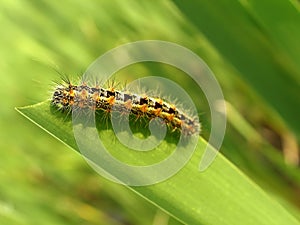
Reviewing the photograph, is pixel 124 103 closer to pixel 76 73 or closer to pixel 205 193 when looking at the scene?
pixel 205 193

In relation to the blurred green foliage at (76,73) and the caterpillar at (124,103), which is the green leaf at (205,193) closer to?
the caterpillar at (124,103)

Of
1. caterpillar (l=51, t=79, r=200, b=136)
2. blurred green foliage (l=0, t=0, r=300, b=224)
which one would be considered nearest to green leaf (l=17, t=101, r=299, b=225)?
caterpillar (l=51, t=79, r=200, b=136)

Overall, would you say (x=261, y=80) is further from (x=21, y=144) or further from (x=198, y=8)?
(x=21, y=144)

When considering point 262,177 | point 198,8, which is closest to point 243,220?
point 198,8

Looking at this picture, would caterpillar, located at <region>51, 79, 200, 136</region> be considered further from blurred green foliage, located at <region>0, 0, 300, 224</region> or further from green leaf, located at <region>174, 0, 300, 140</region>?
blurred green foliage, located at <region>0, 0, 300, 224</region>

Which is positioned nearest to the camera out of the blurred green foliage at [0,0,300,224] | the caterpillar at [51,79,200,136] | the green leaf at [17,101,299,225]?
the green leaf at [17,101,299,225]

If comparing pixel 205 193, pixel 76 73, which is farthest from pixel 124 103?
pixel 76 73
